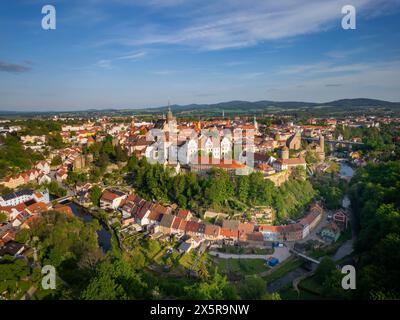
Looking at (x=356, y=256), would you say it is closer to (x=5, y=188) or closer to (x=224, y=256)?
(x=224, y=256)

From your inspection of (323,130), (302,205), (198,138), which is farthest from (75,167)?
(323,130)

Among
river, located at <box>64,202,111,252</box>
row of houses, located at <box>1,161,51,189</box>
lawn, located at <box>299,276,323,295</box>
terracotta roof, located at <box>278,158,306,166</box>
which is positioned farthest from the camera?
terracotta roof, located at <box>278,158,306,166</box>

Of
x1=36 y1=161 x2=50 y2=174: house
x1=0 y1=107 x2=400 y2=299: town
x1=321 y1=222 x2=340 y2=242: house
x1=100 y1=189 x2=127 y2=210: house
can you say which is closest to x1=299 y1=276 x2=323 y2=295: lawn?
x1=0 y1=107 x2=400 y2=299: town

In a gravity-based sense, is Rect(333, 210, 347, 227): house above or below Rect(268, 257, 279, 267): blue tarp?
above

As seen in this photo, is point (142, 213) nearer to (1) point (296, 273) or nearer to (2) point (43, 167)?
(1) point (296, 273)

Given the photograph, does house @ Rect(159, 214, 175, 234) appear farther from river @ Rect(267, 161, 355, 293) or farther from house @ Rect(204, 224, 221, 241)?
river @ Rect(267, 161, 355, 293)

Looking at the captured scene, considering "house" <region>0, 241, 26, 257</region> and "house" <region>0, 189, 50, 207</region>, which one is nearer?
"house" <region>0, 241, 26, 257</region>
